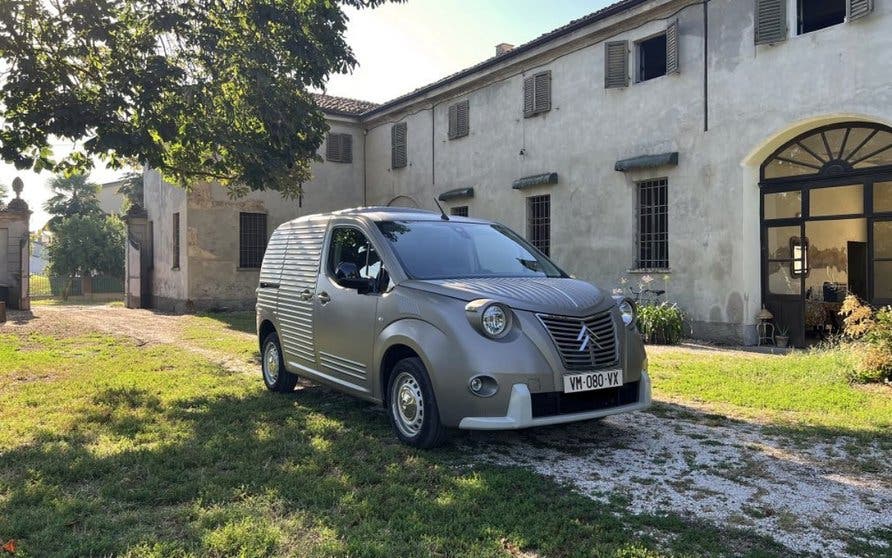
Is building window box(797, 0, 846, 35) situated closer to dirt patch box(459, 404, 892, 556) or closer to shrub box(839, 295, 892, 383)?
shrub box(839, 295, 892, 383)

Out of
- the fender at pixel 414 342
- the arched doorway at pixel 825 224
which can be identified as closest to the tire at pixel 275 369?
the fender at pixel 414 342

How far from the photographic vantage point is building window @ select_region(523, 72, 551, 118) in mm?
15625

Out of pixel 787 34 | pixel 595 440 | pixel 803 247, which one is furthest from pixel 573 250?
pixel 595 440

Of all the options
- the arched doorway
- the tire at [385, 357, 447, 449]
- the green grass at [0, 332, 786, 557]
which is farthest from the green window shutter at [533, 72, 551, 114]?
the tire at [385, 357, 447, 449]

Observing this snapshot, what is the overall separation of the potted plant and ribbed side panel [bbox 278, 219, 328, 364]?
30.0 feet

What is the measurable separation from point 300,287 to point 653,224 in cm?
925

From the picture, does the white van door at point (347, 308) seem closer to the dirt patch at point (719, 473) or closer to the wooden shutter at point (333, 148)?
the dirt patch at point (719, 473)

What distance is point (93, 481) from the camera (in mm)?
4246

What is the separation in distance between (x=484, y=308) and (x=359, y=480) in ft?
4.66

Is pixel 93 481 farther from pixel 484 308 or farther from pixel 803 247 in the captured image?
pixel 803 247

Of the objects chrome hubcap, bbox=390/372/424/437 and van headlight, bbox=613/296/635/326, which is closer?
chrome hubcap, bbox=390/372/424/437

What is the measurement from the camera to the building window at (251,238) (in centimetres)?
2108

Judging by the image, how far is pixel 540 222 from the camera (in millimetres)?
16234

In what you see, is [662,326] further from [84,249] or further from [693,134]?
[84,249]
